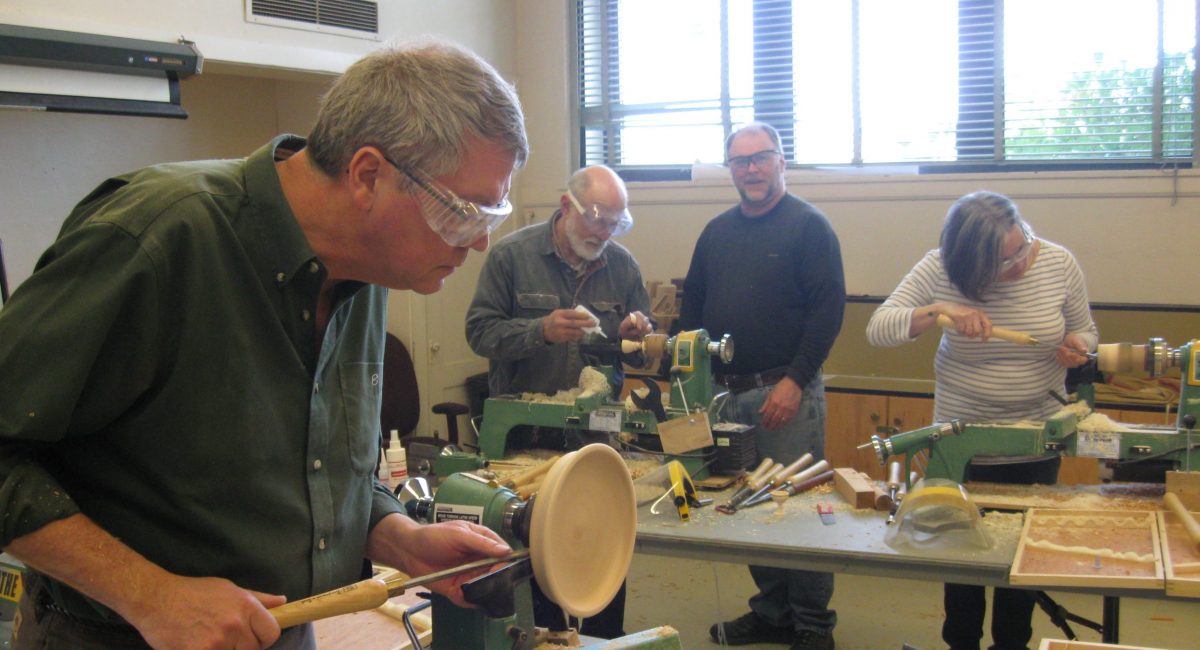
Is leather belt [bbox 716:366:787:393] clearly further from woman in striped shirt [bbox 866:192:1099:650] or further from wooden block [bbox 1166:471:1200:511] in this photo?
wooden block [bbox 1166:471:1200:511]

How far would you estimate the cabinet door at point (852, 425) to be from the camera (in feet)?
14.3

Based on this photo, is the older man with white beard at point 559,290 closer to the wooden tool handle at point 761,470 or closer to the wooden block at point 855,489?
the wooden tool handle at point 761,470

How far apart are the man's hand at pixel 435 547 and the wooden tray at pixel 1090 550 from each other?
1.43 m

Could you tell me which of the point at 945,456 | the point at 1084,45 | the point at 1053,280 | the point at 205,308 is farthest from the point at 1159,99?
the point at 205,308

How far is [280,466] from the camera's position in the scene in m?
1.22

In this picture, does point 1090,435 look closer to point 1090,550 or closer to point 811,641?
point 1090,550

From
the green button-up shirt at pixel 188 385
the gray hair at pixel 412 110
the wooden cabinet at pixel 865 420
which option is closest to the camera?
the green button-up shirt at pixel 188 385

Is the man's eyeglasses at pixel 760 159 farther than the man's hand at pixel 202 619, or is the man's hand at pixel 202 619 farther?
the man's eyeglasses at pixel 760 159

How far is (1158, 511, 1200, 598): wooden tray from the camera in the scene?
2.08m

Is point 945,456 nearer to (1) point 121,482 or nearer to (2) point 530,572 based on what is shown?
(2) point 530,572

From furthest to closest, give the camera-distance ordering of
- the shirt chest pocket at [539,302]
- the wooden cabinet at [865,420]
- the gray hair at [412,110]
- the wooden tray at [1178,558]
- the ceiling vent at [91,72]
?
the wooden cabinet at [865,420] → the shirt chest pocket at [539,302] → the ceiling vent at [91,72] → the wooden tray at [1178,558] → the gray hair at [412,110]

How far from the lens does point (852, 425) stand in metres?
4.43

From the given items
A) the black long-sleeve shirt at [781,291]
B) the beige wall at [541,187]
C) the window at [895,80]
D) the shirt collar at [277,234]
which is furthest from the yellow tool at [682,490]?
the window at [895,80]

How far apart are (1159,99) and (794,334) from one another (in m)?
2.21
